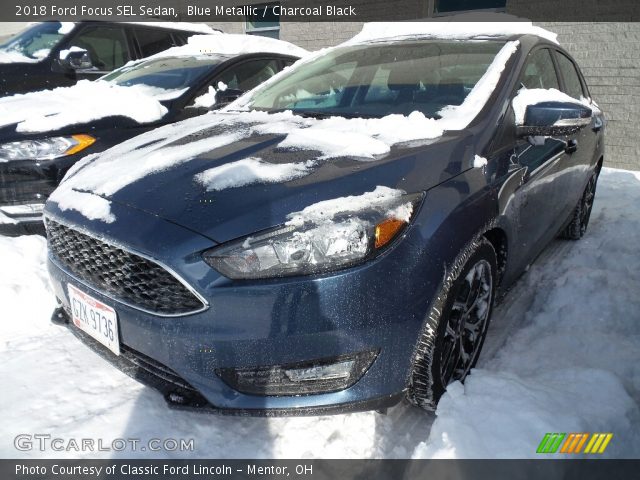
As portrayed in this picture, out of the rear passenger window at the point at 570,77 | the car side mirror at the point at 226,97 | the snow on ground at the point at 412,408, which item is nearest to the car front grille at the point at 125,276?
the snow on ground at the point at 412,408

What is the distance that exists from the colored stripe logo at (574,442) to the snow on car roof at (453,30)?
2.07m

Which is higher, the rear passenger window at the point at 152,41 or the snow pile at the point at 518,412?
the rear passenger window at the point at 152,41

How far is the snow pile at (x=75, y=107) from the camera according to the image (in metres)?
3.16

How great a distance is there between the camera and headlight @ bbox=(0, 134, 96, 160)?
9.98ft

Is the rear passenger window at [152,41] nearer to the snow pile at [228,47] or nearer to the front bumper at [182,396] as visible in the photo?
the snow pile at [228,47]

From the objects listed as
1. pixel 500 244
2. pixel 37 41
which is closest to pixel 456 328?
pixel 500 244

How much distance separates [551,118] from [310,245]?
1429mm

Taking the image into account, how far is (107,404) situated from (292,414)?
2.75 feet

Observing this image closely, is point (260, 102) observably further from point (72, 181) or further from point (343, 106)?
point (72, 181)

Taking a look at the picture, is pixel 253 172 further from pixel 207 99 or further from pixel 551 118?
pixel 207 99

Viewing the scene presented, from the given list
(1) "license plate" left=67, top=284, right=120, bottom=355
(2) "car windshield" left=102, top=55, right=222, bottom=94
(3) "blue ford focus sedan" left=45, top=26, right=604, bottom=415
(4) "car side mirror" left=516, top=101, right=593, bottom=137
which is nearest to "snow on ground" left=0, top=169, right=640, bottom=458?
(3) "blue ford focus sedan" left=45, top=26, right=604, bottom=415

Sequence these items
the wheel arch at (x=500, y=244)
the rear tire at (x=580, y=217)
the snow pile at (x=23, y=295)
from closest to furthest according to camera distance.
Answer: the wheel arch at (x=500, y=244), the snow pile at (x=23, y=295), the rear tire at (x=580, y=217)

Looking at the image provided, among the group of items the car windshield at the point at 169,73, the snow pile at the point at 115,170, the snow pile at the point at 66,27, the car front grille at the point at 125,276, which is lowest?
the car front grille at the point at 125,276

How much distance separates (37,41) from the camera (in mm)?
5180
